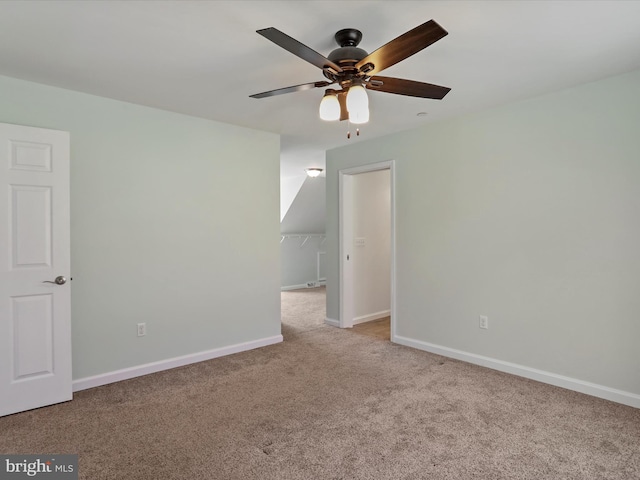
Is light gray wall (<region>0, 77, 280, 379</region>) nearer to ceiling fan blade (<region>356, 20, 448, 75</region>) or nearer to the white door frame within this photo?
the white door frame

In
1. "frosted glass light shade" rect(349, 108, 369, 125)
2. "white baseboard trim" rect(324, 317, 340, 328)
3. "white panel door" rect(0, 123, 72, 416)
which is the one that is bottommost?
"white baseboard trim" rect(324, 317, 340, 328)

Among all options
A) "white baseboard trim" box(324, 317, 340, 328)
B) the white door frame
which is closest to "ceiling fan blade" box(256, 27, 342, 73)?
the white door frame

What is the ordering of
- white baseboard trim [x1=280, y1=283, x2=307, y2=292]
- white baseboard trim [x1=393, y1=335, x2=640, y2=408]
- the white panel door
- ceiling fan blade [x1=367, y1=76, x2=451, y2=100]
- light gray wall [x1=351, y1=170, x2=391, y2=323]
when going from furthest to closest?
white baseboard trim [x1=280, y1=283, x2=307, y2=292]
light gray wall [x1=351, y1=170, x2=391, y2=323]
white baseboard trim [x1=393, y1=335, x2=640, y2=408]
the white panel door
ceiling fan blade [x1=367, y1=76, x2=451, y2=100]

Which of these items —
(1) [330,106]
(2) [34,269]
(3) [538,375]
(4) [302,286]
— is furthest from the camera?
(4) [302,286]

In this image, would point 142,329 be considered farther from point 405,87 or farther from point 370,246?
point 370,246

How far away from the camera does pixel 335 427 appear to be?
2.36 m

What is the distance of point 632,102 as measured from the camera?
8.59ft

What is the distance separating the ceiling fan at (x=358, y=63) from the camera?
1595 mm

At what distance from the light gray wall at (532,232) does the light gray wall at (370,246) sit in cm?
90

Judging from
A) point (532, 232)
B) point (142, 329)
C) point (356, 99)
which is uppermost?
point (356, 99)

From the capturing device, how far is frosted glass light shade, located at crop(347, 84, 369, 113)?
6.26ft

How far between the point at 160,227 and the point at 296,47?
2.33 m

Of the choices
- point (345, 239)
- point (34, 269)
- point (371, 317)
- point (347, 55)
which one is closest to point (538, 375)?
point (371, 317)

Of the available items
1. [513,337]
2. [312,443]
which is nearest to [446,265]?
[513,337]
